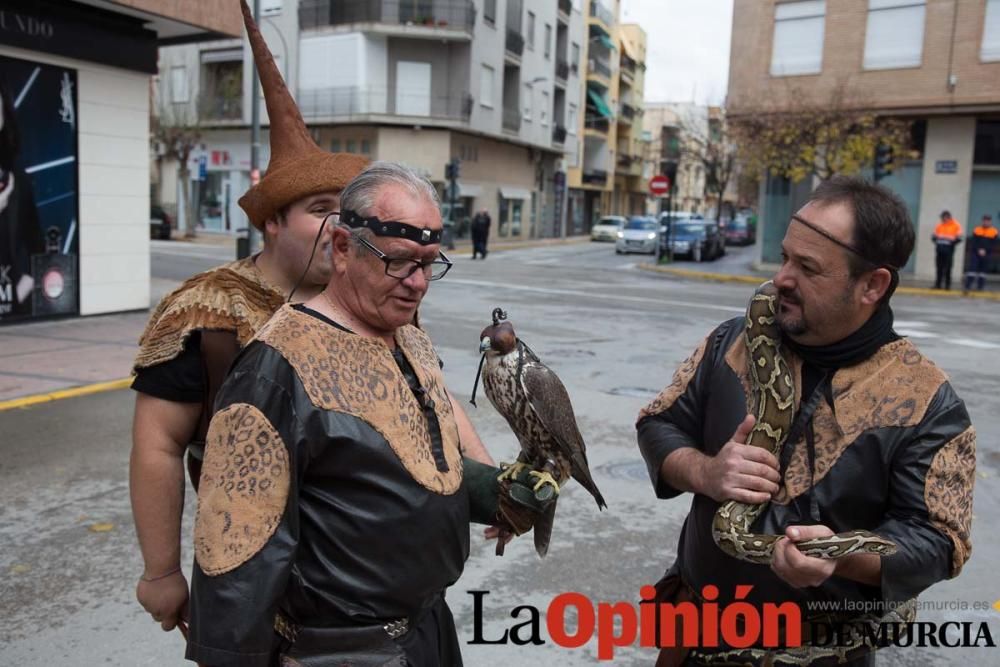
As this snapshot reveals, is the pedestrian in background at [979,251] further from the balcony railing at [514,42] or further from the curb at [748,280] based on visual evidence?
the balcony railing at [514,42]

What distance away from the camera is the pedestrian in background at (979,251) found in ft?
69.5

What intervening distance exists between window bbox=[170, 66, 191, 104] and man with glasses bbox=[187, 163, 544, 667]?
1728 inches

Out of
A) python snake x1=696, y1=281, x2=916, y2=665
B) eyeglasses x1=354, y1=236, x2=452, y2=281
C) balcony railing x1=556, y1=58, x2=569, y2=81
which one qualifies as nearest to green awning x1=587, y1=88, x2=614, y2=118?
balcony railing x1=556, y1=58, x2=569, y2=81

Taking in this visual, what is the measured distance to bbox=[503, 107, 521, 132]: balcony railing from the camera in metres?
43.6

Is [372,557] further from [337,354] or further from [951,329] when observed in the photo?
[951,329]

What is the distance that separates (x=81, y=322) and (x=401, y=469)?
12.0 m

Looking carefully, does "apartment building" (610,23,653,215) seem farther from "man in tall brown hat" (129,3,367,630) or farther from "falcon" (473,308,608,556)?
"falcon" (473,308,608,556)

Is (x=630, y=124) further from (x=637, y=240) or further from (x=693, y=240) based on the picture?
(x=693, y=240)

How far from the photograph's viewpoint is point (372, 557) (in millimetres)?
1934

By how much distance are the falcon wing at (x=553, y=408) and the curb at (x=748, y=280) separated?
731 inches

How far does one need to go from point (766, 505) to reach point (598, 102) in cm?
6177

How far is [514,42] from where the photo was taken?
142 ft

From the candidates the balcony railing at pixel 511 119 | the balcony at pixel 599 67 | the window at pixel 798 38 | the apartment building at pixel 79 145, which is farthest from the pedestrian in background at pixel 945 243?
the balcony at pixel 599 67

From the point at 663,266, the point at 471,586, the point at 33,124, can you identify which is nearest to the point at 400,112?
the point at 663,266
